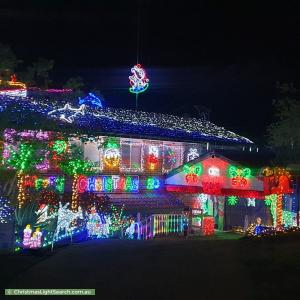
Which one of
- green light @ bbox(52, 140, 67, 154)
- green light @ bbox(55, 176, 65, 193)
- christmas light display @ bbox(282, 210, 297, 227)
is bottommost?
christmas light display @ bbox(282, 210, 297, 227)

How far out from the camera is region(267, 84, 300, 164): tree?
2055 cm

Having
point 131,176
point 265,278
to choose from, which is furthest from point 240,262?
point 131,176

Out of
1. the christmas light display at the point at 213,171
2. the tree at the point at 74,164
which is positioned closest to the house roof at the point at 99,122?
the tree at the point at 74,164

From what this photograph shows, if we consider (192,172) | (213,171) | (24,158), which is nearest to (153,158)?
(192,172)

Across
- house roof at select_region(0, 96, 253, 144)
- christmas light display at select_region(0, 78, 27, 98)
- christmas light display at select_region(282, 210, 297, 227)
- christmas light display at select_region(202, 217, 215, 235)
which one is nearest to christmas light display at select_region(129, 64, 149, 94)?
house roof at select_region(0, 96, 253, 144)

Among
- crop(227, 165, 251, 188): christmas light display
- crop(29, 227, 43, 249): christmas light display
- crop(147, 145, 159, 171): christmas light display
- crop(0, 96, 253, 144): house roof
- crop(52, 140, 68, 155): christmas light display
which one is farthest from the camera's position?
crop(147, 145, 159, 171): christmas light display

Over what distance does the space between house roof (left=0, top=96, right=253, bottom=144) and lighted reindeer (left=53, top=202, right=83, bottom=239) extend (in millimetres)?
2853

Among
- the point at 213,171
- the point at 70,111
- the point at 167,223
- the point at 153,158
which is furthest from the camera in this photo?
the point at 153,158

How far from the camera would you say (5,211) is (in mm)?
12297

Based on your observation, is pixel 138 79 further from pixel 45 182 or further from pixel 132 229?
pixel 45 182

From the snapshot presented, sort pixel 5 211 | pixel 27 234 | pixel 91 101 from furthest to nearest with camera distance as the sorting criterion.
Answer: pixel 91 101 → pixel 27 234 → pixel 5 211

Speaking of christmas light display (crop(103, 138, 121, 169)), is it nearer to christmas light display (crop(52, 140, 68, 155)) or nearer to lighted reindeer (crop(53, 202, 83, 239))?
lighted reindeer (crop(53, 202, 83, 239))

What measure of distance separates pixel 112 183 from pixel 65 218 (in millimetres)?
3860

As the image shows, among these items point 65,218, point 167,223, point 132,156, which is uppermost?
point 132,156
